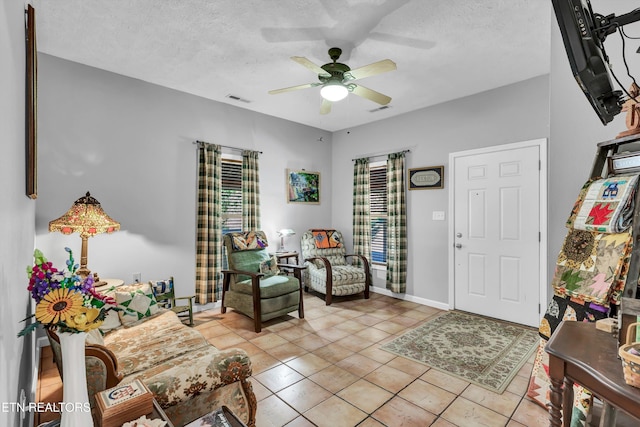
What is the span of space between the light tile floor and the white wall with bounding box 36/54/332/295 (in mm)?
1081

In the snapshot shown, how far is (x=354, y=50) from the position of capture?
286cm

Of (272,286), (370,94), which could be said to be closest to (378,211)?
(272,286)

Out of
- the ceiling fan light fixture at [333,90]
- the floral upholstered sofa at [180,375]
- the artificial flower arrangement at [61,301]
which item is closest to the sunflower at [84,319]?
the artificial flower arrangement at [61,301]

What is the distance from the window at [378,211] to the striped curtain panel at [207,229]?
2492 millimetres

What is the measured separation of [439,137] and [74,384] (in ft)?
14.3

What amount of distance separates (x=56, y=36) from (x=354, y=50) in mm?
2610

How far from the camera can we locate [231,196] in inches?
172

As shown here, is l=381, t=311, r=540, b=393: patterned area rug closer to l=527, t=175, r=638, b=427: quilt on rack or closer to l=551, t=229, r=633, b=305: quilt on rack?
l=527, t=175, r=638, b=427: quilt on rack

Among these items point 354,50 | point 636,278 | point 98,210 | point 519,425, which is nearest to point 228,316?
point 98,210

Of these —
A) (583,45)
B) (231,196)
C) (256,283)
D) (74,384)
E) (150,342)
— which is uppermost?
(583,45)

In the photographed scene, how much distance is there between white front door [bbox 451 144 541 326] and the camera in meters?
3.45

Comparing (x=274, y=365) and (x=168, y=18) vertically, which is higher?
(x=168, y=18)

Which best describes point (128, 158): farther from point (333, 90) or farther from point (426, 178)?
point (426, 178)

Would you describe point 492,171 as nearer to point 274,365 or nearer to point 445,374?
point 445,374
